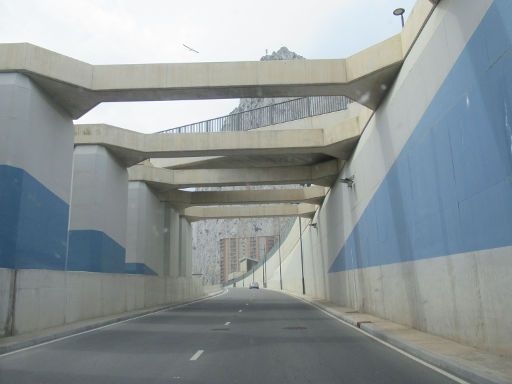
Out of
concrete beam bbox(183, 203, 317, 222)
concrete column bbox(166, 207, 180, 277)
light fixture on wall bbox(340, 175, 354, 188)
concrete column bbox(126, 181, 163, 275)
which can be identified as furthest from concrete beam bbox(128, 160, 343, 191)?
concrete beam bbox(183, 203, 317, 222)

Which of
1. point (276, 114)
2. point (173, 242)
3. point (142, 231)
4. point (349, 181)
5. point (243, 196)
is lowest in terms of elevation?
point (142, 231)

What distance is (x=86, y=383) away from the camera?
8117 mm

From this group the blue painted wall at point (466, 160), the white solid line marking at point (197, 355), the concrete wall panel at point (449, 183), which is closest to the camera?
the blue painted wall at point (466, 160)

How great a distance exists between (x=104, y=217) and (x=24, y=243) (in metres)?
8.18

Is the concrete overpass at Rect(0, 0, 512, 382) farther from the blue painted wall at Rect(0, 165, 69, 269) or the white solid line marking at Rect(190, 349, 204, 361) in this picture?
the white solid line marking at Rect(190, 349, 204, 361)

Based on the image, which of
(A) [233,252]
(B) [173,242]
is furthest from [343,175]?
(A) [233,252]

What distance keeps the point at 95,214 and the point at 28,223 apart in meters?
7.16

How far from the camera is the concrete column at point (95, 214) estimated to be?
923 inches

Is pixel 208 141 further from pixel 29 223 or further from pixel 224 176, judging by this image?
pixel 29 223

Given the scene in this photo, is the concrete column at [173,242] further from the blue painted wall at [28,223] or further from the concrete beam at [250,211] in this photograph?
the blue painted wall at [28,223]

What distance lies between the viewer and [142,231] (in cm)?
3262

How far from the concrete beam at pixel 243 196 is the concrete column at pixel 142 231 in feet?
9.64

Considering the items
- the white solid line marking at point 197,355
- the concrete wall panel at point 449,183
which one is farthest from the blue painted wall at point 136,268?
the white solid line marking at point 197,355

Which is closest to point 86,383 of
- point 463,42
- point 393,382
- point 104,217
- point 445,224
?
point 393,382
